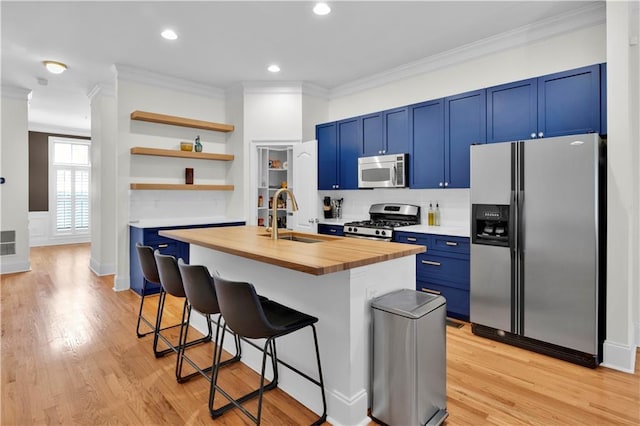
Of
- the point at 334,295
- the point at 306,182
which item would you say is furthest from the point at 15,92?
the point at 334,295

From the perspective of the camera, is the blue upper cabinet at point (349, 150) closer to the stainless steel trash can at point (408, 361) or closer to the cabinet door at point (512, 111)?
the cabinet door at point (512, 111)

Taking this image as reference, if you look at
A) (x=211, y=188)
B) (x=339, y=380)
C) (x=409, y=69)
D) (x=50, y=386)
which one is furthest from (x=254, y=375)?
(x=409, y=69)

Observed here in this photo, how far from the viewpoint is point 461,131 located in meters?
3.85

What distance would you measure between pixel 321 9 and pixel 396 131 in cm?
173

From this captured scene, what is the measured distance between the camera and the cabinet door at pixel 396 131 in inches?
172

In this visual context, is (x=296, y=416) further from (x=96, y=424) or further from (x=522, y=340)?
(x=522, y=340)

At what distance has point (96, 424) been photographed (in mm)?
2035

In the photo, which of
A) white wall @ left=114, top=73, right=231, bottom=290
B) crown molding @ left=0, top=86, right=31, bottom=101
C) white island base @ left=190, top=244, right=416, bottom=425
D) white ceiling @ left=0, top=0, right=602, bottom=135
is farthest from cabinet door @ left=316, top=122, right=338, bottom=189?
crown molding @ left=0, top=86, right=31, bottom=101

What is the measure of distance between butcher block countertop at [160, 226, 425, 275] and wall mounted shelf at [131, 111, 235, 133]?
8.61 feet

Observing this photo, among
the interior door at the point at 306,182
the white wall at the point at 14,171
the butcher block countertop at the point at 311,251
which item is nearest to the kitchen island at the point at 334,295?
the butcher block countertop at the point at 311,251

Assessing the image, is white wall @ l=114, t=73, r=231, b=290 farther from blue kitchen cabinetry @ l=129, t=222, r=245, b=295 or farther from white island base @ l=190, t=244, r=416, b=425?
white island base @ l=190, t=244, r=416, b=425

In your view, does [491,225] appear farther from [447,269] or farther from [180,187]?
[180,187]

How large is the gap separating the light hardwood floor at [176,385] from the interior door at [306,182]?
94.6 inches

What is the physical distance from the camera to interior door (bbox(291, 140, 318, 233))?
504 cm
